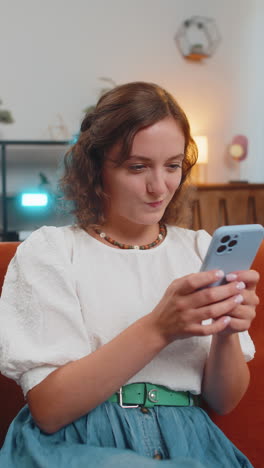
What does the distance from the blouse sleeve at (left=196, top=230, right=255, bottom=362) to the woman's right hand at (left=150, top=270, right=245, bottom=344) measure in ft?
0.71

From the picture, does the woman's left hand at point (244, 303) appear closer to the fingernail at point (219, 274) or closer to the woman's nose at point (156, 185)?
the fingernail at point (219, 274)

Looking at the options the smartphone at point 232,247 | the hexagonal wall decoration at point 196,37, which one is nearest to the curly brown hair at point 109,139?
the smartphone at point 232,247

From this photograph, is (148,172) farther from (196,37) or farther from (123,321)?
Answer: (196,37)

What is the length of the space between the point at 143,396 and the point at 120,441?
9 centimetres

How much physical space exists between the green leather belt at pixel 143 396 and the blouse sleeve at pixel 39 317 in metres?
0.10

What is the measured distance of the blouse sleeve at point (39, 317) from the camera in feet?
2.60

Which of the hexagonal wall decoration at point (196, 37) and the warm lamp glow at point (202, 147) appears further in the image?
the hexagonal wall decoration at point (196, 37)

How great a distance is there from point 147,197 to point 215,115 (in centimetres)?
431

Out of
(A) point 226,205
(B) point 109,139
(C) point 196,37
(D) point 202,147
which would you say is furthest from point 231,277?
(C) point 196,37

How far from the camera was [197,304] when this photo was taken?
731mm

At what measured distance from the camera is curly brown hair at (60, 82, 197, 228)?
893mm

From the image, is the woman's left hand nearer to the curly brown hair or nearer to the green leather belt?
the green leather belt

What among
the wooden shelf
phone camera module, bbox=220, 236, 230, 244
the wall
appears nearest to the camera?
phone camera module, bbox=220, 236, 230, 244

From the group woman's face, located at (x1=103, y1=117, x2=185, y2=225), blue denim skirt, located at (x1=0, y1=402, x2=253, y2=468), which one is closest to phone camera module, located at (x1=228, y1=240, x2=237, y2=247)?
woman's face, located at (x1=103, y1=117, x2=185, y2=225)
